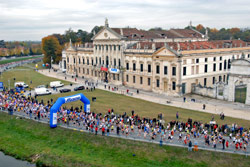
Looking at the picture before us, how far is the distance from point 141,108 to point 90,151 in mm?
16584

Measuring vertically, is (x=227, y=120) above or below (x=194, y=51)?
below

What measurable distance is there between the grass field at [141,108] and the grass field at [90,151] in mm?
9728

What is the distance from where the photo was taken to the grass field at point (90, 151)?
90.4ft

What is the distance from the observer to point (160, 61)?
57156 millimetres

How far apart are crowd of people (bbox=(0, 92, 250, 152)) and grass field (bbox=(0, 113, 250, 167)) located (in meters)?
1.40

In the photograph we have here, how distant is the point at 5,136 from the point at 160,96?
102 ft

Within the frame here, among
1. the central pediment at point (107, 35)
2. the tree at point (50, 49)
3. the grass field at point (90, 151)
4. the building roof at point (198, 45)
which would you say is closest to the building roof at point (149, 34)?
the central pediment at point (107, 35)

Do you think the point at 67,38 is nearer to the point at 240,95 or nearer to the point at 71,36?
the point at 71,36

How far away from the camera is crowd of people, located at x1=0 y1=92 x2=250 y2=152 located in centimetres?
2988

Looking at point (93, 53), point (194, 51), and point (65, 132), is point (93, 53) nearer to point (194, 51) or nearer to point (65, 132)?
point (194, 51)

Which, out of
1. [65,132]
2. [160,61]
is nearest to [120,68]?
[160,61]

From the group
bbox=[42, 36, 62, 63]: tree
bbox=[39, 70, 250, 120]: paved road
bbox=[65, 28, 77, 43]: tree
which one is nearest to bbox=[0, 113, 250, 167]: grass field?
bbox=[39, 70, 250, 120]: paved road

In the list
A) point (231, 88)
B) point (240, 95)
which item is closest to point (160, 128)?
point (231, 88)

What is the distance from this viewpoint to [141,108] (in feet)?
152
